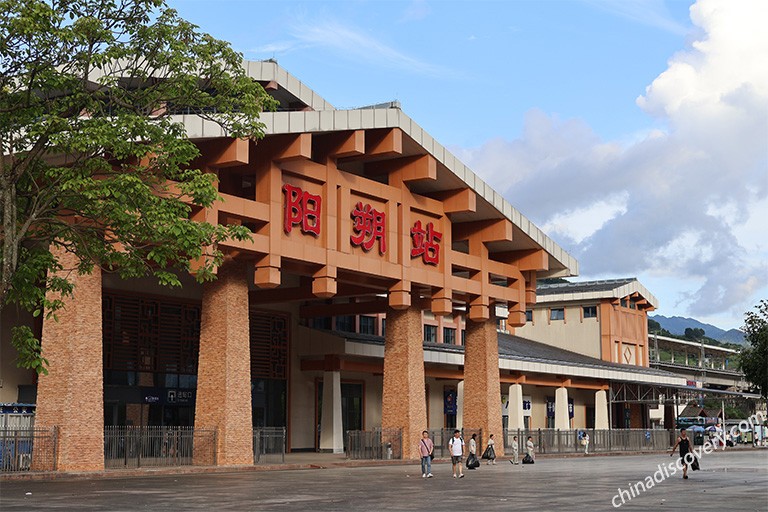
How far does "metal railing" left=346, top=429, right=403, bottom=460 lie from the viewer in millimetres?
47000

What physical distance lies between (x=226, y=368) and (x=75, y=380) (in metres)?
6.44

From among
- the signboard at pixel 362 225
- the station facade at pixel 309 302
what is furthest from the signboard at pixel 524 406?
the signboard at pixel 362 225

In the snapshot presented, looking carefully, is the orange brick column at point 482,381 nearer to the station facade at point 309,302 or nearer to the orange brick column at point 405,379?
the station facade at point 309,302

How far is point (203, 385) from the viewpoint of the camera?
39531mm

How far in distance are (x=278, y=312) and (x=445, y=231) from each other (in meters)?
9.58

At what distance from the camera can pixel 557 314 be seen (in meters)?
95.5

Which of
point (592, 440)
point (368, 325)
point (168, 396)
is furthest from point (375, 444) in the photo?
point (592, 440)

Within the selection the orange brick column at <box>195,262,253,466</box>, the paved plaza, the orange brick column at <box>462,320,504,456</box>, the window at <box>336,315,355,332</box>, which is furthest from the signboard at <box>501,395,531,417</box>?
the orange brick column at <box>195,262,253,466</box>

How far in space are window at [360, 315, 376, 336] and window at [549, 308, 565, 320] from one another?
34451 millimetres

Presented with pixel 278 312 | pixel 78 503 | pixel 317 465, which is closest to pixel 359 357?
pixel 278 312

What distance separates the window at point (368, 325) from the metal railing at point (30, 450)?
3119 cm

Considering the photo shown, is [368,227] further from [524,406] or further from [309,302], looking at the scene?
[524,406]

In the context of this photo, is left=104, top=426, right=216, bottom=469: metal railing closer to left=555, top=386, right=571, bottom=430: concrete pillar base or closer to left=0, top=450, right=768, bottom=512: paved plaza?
left=0, top=450, right=768, bottom=512: paved plaza

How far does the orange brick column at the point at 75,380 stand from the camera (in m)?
33.4
